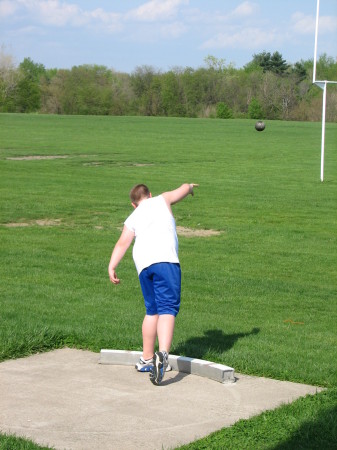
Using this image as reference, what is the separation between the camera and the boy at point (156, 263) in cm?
690

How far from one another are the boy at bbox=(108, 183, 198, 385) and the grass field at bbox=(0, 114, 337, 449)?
2.51 ft

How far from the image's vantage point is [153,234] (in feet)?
22.9

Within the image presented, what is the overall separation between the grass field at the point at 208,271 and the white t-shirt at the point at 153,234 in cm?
117

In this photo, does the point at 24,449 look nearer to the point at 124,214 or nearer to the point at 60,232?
the point at 60,232

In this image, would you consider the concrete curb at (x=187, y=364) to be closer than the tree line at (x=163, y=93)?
Yes

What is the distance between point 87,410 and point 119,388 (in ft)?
2.06

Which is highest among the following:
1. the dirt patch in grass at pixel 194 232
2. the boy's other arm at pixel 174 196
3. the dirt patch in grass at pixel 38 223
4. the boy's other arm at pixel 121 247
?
the boy's other arm at pixel 174 196

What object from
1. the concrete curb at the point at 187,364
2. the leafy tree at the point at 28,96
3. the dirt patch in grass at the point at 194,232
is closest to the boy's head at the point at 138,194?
the concrete curb at the point at 187,364

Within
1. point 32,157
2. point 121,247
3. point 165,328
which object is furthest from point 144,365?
point 32,157

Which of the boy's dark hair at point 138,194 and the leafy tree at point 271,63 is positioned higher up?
the leafy tree at point 271,63

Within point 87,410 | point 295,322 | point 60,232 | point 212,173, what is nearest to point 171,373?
point 87,410

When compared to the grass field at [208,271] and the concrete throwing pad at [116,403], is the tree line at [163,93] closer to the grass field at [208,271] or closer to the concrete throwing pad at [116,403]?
the grass field at [208,271]

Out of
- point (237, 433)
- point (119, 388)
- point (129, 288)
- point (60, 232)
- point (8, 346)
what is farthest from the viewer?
point (60, 232)

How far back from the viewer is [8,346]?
7.53 metres
